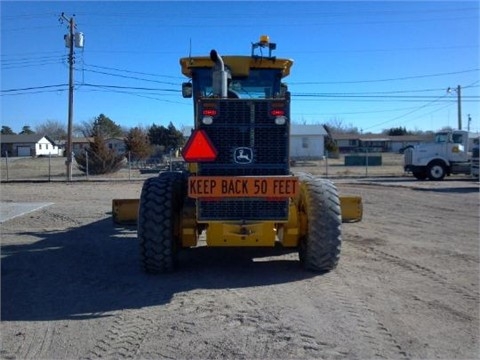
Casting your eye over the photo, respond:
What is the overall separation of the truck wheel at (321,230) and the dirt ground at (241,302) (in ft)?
0.72

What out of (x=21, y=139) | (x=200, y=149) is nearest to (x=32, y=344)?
(x=200, y=149)

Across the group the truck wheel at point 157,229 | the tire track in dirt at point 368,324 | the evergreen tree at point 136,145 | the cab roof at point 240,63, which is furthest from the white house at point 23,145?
the tire track in dirt at point 368,324

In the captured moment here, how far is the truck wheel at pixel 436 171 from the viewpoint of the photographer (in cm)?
3173

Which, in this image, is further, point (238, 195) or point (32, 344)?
point (238, 195)

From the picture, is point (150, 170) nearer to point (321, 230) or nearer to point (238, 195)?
point (321, 230)

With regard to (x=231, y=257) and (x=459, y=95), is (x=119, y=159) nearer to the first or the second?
(x=231, y=257)

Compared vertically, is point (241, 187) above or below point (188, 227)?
above

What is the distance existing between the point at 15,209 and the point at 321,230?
1166 centimetres

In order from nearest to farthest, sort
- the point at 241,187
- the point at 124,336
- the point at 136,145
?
the point at 124,336 < the point at 241,187 < the point at 136,145

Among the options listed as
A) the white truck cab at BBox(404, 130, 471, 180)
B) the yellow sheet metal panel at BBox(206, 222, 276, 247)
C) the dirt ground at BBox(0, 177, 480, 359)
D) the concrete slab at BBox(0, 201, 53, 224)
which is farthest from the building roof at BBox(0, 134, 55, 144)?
the yellow sheet metal panel at BBox(206, 222, 276, 247)

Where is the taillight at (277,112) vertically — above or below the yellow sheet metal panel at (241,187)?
above

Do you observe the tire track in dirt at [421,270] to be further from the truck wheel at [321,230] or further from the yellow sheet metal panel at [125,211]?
the yellow sheet metal panel at [125,211]

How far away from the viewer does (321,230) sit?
7.50 meters

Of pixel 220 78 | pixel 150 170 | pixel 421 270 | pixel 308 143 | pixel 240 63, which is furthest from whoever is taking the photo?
pixel 308 143
